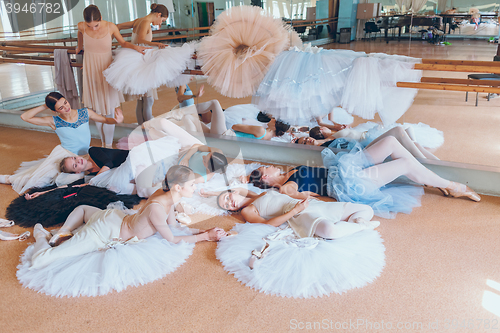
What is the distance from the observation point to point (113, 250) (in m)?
1.98

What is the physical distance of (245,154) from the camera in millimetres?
3490

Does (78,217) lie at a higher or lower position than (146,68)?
lower

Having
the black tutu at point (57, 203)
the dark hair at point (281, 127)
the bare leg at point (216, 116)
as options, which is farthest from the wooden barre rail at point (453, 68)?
the black tutu at point (57, 203)

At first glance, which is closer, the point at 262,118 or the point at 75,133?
the point at 75,133

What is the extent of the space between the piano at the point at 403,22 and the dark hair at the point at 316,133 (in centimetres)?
102

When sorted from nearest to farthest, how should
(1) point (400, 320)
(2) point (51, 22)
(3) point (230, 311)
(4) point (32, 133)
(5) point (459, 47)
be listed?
1. (1) point (400, 320)
2. (3) point (230, 311)
3. (5) point (459, 47)
4. (4) point (32, 133)
5. (2) point (51, 22)

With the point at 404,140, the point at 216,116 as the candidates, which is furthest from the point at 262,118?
the point at 404,140

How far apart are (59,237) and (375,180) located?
2009 mm

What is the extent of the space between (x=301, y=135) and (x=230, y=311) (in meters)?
2.21

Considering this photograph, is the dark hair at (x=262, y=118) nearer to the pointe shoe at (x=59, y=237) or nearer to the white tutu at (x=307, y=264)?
the white tutu at (x=307, y=264)

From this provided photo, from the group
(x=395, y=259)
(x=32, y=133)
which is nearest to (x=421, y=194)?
(x=395, y=259)

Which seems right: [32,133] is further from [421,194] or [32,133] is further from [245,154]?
[421,194]

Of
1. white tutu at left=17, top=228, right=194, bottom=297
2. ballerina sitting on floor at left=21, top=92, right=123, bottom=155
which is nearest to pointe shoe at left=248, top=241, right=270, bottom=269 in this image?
white tutu at left=17, top=228, right=194, bottom=297

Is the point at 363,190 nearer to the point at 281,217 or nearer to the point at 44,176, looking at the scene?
the point at 281,217
